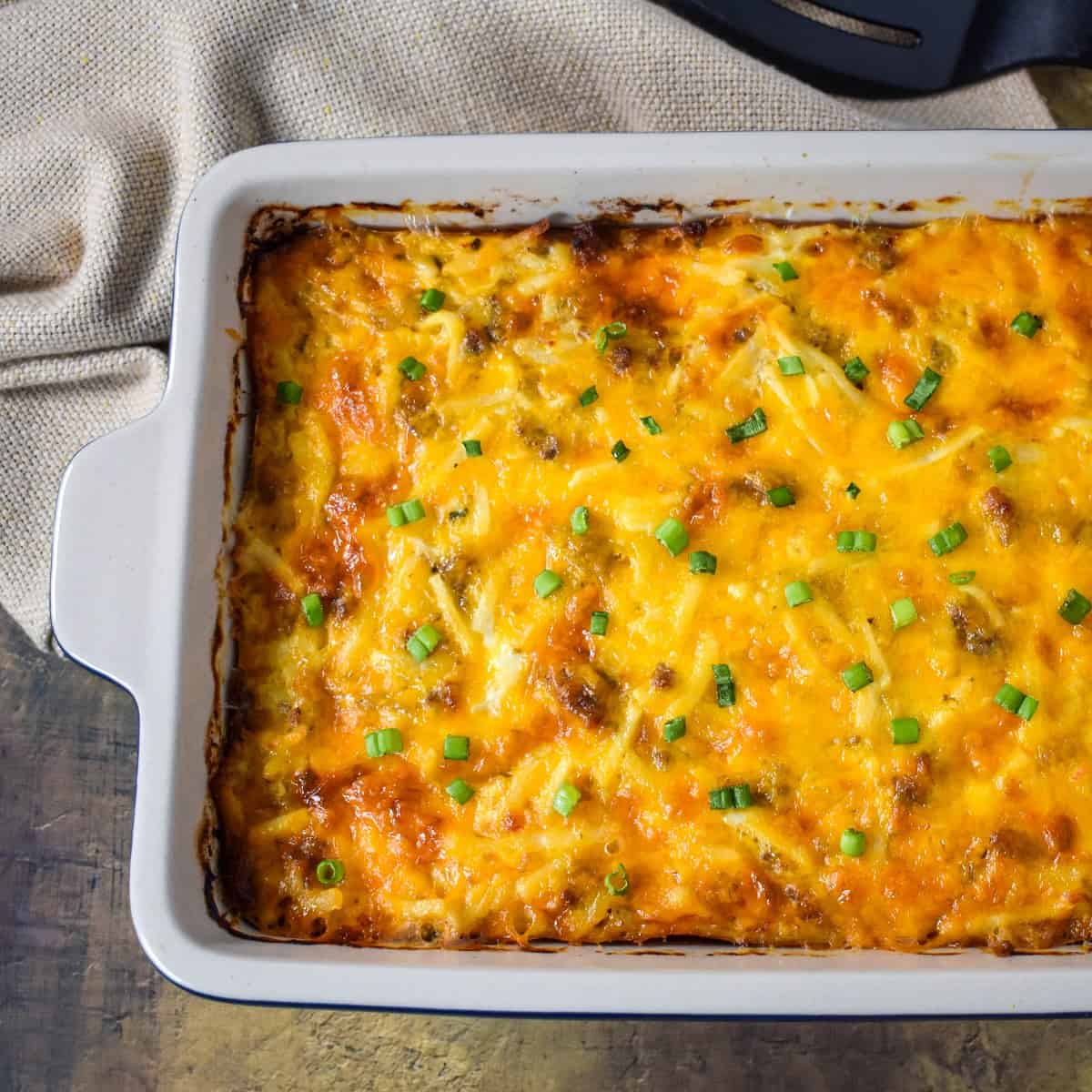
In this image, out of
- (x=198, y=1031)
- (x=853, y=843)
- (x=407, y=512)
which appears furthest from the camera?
(x=198, y=1031)

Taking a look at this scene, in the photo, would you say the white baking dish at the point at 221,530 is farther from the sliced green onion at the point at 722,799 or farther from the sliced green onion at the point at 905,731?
the sliced green onion at the point at 905,731

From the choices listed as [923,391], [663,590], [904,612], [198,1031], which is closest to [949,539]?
[904,612]

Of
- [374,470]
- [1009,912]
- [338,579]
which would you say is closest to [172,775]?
[338,579]

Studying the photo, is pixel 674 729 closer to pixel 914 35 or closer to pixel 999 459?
pixel 999 459

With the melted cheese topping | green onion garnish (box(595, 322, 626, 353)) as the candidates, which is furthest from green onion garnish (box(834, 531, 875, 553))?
green onion garnish (box(595, 322, 626, 353))

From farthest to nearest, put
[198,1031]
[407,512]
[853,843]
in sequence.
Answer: [198,1031] → [407,512] → [853,843]

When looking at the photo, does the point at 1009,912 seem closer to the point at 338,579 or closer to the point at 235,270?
the point at 338,579
